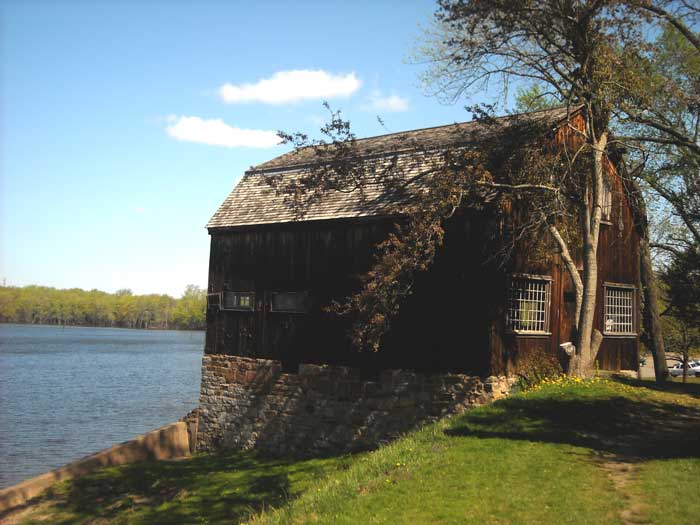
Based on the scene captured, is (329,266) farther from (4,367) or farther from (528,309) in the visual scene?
(4,367)

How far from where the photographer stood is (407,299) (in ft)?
64.7

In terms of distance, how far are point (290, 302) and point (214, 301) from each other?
3.76 meters

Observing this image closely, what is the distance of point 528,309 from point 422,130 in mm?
8459

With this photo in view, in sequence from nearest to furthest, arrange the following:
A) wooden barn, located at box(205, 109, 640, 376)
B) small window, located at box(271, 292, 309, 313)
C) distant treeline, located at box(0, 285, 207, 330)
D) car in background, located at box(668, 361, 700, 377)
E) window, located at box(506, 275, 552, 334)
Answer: wooden barn, located at box(205, 109, 640, 376), window, located at box(506, 275, 552, 334), small window, located at box(271, 292, 309, 313), car in background, located at box(668, 361, 700, 377), distant treeline, located at box(0, 285, 207, 330)

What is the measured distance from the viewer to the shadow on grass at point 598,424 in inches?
519

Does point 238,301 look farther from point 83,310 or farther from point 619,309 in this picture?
point 83,310

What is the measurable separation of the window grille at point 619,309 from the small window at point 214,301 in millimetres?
13561

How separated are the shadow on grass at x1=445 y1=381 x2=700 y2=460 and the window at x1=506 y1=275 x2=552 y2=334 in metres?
2.54

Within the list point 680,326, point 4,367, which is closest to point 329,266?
point 680,326

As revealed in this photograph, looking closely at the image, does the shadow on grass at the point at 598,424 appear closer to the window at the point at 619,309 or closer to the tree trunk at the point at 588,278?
the tree trunk at the point at 588,278

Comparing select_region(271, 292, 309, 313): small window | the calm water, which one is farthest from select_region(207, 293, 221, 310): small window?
the calm water

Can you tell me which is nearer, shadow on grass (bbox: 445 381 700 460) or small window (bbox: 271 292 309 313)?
shadow on grass (bbox: 445 381 700 460)

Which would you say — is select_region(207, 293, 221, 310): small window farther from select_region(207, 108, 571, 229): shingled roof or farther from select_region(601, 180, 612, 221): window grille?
select_region(601, 180, 612, 221): window grille

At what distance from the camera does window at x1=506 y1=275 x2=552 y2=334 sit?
1867 centimetres
